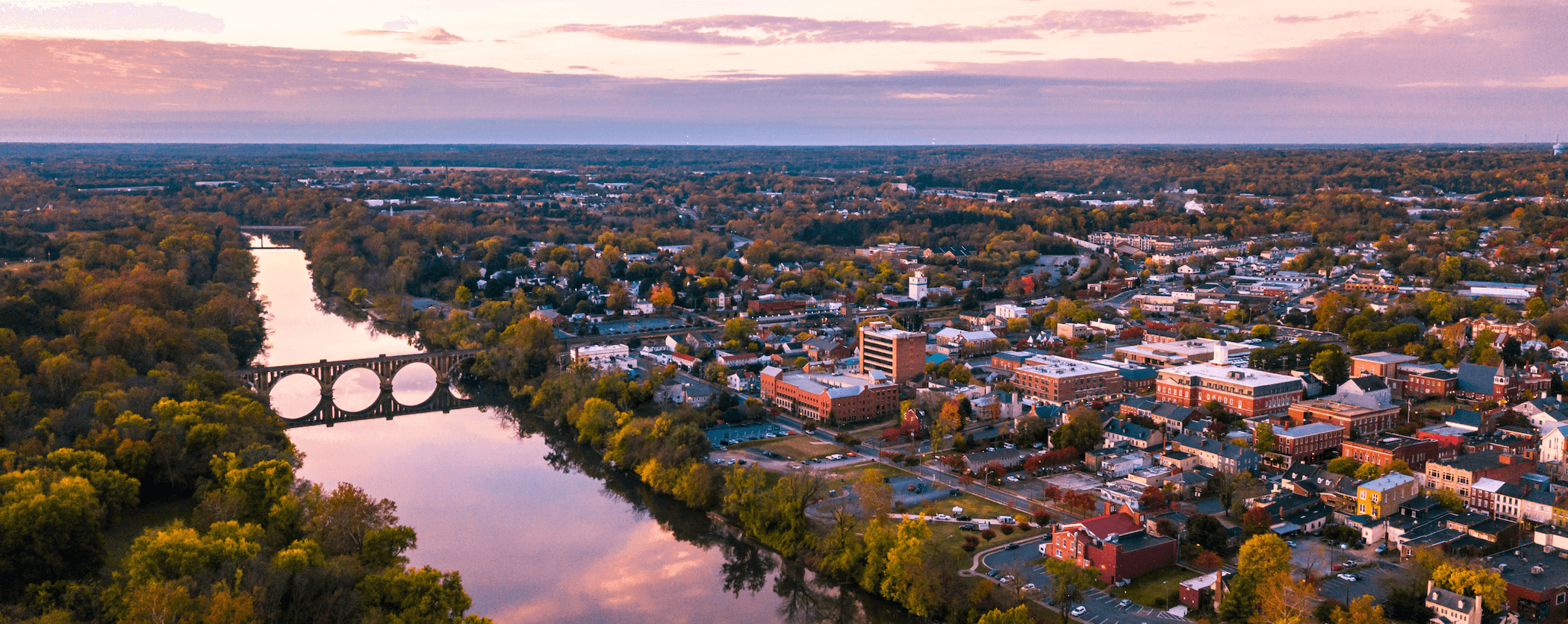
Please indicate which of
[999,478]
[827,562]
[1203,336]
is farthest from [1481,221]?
[827,562]

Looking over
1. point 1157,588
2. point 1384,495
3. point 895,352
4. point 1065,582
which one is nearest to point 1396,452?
point 1384,495

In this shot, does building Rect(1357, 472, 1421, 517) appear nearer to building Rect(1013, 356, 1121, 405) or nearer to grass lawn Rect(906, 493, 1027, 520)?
grass lawn Rect(906, 493, 1027, 520)

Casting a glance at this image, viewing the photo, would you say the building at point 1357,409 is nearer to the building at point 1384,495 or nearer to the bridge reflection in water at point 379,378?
the building at point 1384,495

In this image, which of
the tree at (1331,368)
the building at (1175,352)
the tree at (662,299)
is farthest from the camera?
the tree at (662,299)

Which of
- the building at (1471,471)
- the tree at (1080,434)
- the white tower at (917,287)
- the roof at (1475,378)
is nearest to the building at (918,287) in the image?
the white tower at (917,287)

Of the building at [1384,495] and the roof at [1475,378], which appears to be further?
the roof at [1475,378]

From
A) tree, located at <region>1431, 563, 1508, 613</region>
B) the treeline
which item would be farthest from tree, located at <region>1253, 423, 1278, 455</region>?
the treeline
